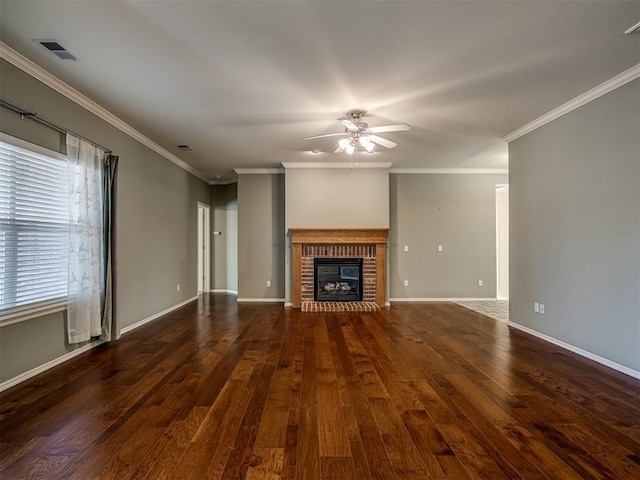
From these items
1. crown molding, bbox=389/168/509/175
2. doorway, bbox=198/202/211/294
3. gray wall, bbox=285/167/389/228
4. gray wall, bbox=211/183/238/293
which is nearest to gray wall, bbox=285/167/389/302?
gray wall, bbox=285/167/389/228

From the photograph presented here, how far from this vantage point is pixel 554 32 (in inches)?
85.2

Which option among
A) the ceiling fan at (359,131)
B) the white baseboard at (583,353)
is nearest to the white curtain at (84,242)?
the ceiling fan at (359,131)

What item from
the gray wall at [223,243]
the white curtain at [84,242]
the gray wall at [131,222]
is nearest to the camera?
the gray wall at [131,222]

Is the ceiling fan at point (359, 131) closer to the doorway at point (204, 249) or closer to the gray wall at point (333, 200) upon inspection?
the gray wall at point (333, 200)

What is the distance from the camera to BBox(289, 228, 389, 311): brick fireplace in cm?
558

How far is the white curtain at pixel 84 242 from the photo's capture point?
9.95 ft

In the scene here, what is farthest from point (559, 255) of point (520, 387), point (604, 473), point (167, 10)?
point (167, 10)

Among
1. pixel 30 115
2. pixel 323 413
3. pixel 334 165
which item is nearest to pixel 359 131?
pixel 334 165

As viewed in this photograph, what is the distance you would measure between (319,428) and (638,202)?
3.24 metres

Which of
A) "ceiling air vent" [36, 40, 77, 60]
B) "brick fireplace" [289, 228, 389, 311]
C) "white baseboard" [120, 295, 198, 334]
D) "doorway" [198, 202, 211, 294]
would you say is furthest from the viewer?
"doorway" [198, 202, 211, 294]

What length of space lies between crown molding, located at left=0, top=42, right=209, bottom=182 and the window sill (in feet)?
6.55

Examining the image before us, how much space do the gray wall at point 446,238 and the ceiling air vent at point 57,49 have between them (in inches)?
204

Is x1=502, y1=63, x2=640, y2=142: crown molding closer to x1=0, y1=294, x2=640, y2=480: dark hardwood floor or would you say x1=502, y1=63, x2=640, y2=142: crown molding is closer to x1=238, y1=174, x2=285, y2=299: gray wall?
x1=0, y1=294, x2=640, y2=480: dark hardwood floor

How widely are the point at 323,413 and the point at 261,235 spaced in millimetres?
4407
